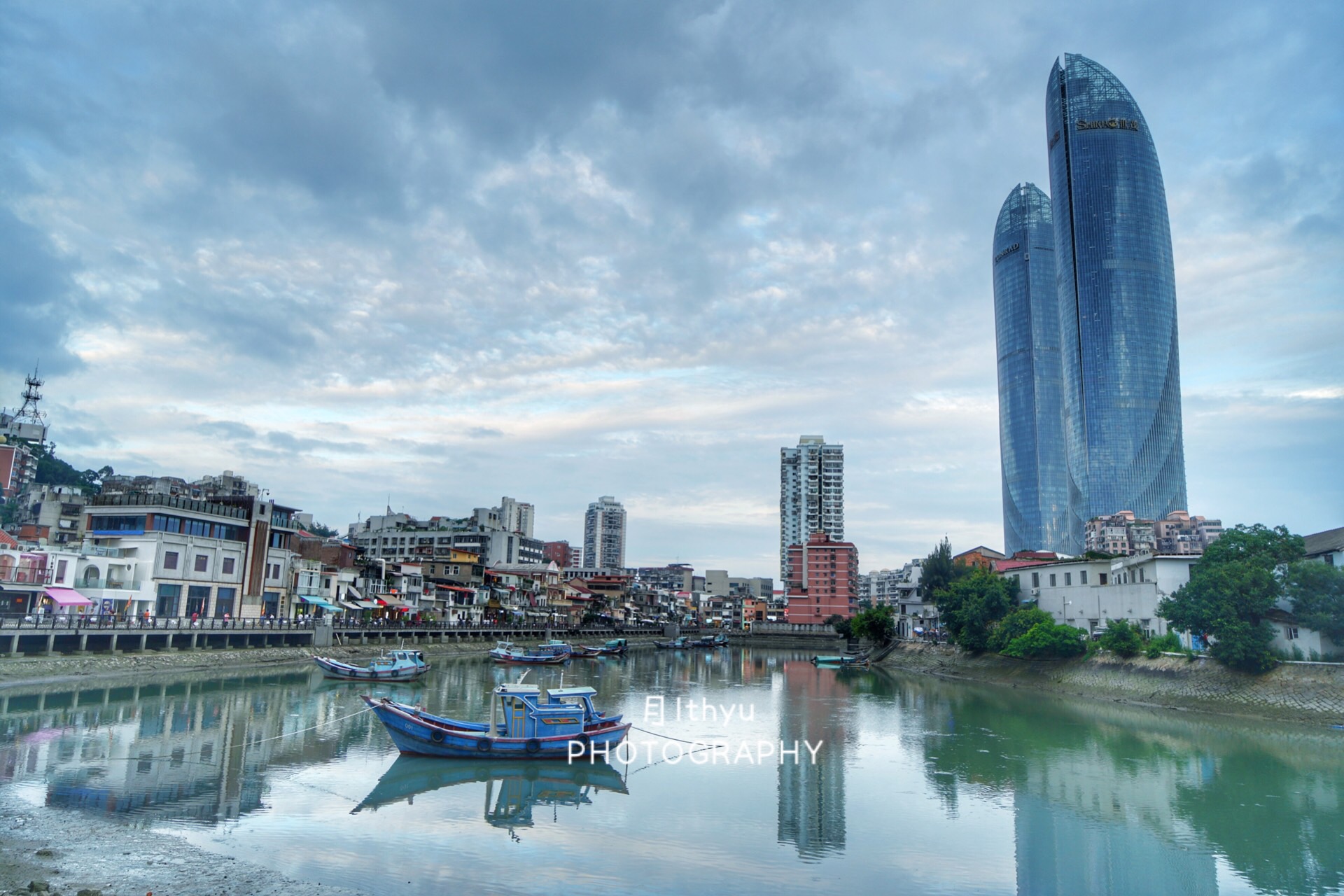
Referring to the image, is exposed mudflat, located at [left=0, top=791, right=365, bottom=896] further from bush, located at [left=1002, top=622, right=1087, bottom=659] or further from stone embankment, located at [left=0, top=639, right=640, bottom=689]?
bush, located at [left=1002, top=622, right=1087, bottom=659]

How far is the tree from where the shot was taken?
89.8 m

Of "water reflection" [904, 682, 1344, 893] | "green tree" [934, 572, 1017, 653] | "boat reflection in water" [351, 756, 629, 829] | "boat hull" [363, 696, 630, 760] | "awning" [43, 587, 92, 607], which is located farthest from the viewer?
"green tree" [934, 572, 1017, 653]

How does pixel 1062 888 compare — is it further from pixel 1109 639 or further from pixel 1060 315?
pixel 1060 315

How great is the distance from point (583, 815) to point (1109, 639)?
44.3 meters

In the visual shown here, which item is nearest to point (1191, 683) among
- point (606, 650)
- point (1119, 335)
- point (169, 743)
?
point (169, 743)

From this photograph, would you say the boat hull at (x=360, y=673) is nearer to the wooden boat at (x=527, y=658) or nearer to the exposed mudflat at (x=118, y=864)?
the wooden boat at (x=527, y=658)

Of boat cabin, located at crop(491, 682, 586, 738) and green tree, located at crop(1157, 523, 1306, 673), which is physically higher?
green tree, located at crop(1157, 523, 1306, 673)

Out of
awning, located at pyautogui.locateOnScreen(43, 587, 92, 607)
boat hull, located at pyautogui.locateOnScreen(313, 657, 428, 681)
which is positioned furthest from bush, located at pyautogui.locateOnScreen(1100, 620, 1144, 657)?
awning, located at pyautogui.locateOnScreen(43, 587, 92, 607)

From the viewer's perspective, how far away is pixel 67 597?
158 feet

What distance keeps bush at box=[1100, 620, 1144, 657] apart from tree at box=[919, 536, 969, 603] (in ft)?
110

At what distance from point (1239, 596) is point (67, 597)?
65.4 metres

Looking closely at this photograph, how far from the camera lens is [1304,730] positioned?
36875 mm

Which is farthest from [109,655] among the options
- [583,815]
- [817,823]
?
[817,823]

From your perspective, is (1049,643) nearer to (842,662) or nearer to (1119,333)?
(842,662)
